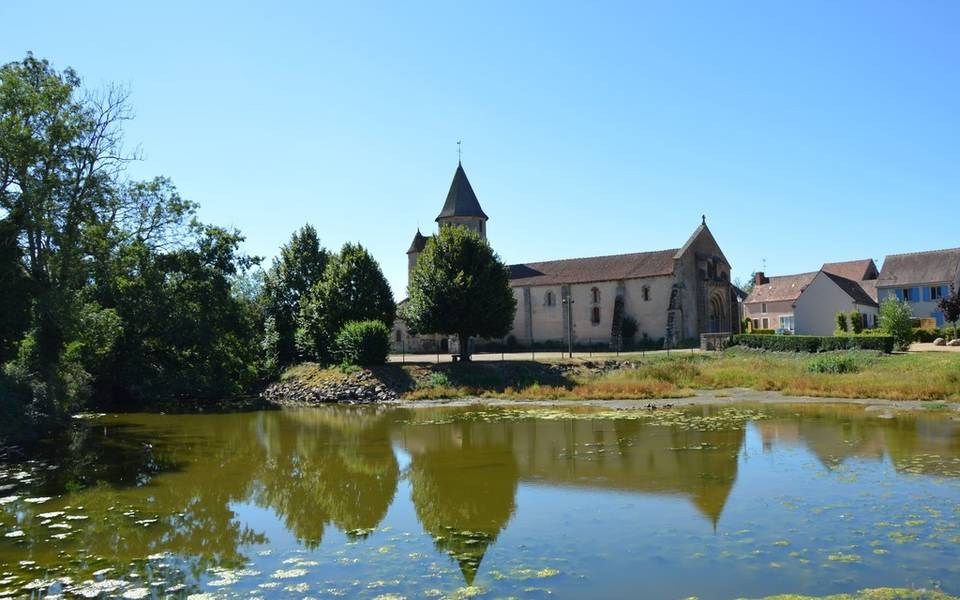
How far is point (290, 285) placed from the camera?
52.3 metres

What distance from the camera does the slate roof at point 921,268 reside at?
5728cm

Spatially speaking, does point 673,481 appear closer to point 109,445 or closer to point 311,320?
point 109,445

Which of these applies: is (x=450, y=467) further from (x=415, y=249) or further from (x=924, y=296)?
(x=924, y=296)

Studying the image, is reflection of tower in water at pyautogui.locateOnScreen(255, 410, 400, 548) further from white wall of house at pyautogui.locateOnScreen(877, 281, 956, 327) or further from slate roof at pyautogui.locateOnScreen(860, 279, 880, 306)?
slate roof at pyautogui.locateOnScreen(860, 279, 880, 306)

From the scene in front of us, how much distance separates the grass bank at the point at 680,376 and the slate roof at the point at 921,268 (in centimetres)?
2581

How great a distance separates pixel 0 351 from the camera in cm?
2197

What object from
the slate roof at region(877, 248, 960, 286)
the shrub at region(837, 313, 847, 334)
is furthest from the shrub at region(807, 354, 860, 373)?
the slate roof at region(877, 248, 960, 286)

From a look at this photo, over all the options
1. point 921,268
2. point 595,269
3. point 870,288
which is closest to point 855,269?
point 870,288

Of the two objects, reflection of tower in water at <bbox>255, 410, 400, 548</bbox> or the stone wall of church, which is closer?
reflection of tower in water at <bbox>255, 410, 400, 548</bbox>

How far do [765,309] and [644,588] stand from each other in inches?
3100

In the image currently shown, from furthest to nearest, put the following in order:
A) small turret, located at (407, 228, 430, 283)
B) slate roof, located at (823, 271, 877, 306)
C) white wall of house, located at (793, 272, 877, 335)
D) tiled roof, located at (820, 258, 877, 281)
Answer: tiled roof, located at (820, 258, 877, 281), small turret, located at (407, 228, 430, 283), white wall of house, located at (793, 272, 877, 335), slate roof, located at (823, 271, 877, 306)

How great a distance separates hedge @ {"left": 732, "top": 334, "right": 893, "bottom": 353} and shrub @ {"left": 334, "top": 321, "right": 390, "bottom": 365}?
72.6 ft

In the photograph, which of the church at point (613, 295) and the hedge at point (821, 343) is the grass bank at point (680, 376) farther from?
the church at point (613, 295)

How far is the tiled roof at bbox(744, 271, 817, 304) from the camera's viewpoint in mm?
77938
